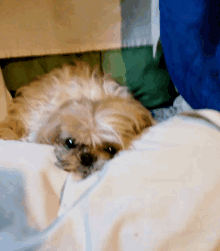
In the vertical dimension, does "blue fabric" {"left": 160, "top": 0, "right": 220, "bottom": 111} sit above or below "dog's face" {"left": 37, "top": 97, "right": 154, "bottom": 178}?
above

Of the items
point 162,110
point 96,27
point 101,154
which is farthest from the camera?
point 162,110

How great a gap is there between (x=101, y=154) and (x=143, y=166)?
31 centimetres

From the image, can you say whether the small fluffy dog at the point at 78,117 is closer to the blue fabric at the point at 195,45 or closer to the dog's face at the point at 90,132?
the dog's face at the point at 90,132

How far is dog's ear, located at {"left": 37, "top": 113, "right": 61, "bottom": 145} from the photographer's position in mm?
1013

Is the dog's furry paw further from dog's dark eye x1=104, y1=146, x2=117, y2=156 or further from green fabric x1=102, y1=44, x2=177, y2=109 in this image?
green fabric x1=102, y1=44, x2=177, y2=109

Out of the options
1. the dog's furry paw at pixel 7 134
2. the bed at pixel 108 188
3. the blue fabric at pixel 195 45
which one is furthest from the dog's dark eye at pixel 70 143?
the blue fabric at pixel 195 45

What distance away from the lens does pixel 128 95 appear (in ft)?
3.97

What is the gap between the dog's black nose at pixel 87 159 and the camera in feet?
3.05

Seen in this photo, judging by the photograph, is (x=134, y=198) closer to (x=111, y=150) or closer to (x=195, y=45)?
(x=111, y=150)

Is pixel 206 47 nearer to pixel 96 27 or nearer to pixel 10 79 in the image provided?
pixel 96 27

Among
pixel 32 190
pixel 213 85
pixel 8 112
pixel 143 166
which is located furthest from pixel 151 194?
pixel 8 112

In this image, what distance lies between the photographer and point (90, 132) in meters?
0.97

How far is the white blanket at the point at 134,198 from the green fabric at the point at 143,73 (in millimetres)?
504

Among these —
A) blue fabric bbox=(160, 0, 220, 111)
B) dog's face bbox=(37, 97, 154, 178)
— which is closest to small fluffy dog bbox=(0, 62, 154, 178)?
dog's face bbox=(37, 97, 154, 178)
